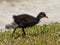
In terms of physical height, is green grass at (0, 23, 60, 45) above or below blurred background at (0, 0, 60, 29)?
below

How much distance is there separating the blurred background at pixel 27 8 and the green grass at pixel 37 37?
565cm

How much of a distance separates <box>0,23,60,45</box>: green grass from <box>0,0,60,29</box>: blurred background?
5648mm

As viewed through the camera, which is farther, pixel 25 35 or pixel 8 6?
pixel 8 6

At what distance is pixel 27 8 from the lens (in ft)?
61.1

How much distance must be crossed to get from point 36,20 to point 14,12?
800 centimetres

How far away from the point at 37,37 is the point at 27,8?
857 centimetres

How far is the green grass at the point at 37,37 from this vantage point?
376 inches

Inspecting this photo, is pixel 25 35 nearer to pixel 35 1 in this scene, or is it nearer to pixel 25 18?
pixel 25 18

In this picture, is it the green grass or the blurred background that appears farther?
the blurred background

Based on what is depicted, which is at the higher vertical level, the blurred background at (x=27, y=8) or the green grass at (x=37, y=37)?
the blurred background at (x=27, y=8)

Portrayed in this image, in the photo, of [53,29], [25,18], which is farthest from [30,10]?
[25,18]

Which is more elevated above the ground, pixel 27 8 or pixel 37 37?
pixel 27 8

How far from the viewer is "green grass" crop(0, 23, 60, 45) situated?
954 centimetres

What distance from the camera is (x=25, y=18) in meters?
10.3
